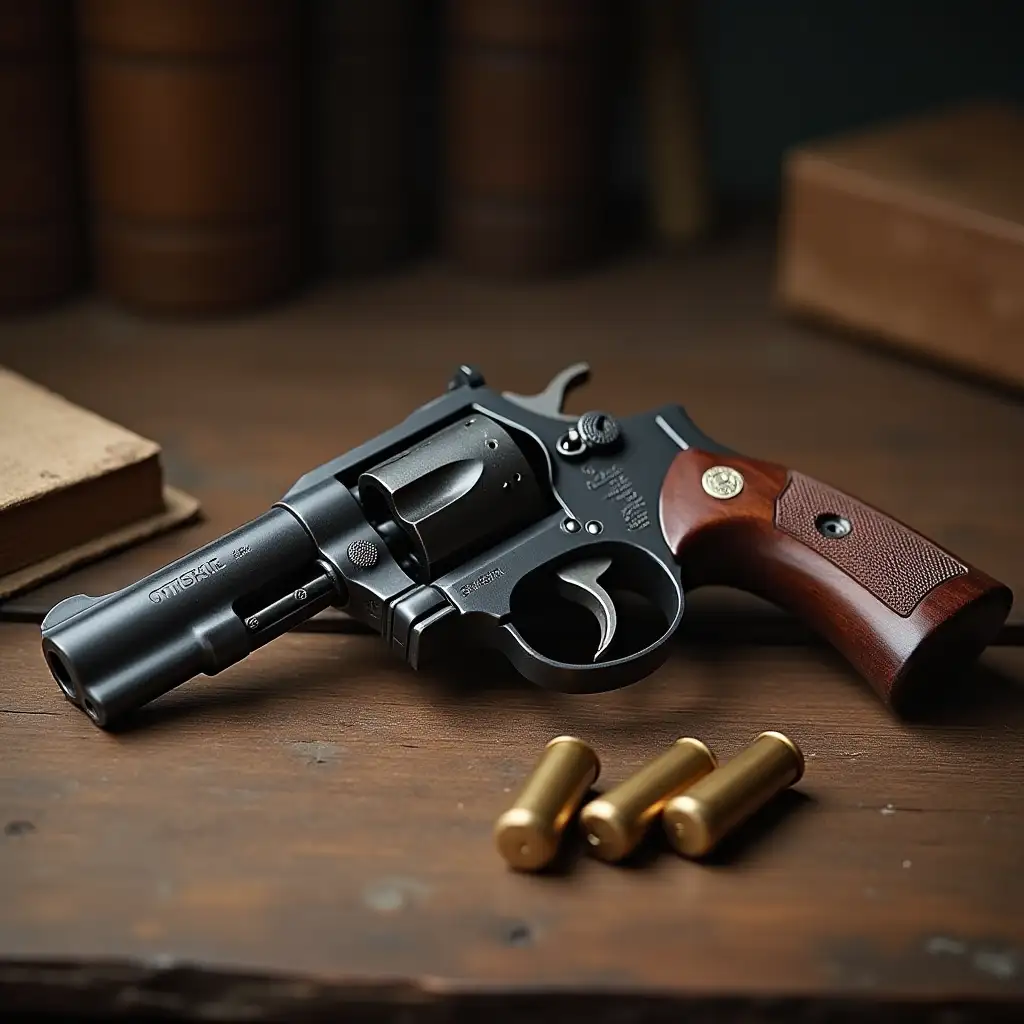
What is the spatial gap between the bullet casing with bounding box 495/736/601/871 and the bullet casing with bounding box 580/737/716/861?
2 centimetres

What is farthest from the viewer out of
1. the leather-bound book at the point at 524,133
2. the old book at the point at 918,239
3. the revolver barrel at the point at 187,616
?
the leather-bound book at the point at 524,133

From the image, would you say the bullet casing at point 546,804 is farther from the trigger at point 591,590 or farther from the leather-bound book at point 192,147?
the leather-bound book at point 192,147

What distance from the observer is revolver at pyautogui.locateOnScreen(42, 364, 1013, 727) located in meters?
1.03

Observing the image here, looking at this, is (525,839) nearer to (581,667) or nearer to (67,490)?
(581,667)

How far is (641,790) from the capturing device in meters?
0.96

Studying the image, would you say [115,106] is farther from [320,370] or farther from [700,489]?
[700,489]

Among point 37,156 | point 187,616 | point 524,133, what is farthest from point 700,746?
point 37,156

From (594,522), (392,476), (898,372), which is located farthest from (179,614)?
(898,372)

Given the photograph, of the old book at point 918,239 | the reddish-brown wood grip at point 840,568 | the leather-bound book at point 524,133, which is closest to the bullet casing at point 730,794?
the reddish-brown wood grip at point 840,568

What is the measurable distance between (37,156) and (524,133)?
1.76ft

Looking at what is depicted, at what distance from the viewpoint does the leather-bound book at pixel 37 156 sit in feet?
5.11

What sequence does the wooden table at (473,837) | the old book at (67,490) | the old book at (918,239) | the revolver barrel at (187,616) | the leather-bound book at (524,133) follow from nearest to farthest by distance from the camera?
the wooden table at (473,837) < the revolver barrel at (187,616) < the old book at (67,490) < the old book at (918,239) < the leather-bound book at (524,133)

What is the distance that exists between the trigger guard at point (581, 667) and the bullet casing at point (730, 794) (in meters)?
0.09

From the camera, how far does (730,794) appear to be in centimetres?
96
